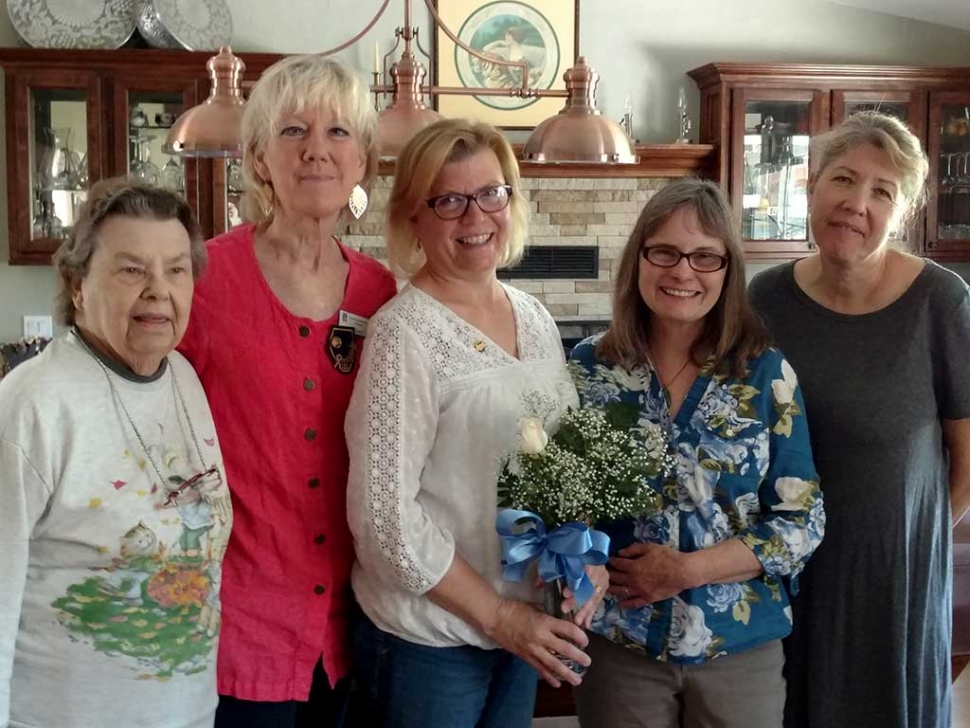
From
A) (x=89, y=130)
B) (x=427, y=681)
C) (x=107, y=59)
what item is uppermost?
(x=107, y=59)

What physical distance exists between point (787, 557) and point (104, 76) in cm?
419

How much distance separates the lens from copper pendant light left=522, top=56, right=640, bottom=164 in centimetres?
225

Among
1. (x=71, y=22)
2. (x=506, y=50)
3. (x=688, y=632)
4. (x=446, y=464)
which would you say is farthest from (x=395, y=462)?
(x=506, y=50)

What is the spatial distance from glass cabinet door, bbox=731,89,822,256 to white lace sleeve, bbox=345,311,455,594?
13.3 ft

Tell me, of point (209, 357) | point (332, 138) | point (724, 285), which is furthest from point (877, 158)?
point (209, 357)

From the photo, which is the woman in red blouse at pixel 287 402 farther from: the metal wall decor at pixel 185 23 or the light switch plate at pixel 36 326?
the light switch plate at pixel 36 326

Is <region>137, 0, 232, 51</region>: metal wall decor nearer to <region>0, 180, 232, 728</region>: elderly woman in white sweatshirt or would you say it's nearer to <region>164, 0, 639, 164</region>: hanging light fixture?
<region>164, 0, 639, 164</region>: hanging light fixture

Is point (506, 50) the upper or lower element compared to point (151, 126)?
upper

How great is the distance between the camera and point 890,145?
6.23 feet

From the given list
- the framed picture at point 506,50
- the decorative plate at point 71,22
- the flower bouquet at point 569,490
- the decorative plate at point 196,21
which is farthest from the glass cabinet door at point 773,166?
the flower bouquet at point 569,490

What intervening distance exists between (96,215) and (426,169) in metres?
0.52

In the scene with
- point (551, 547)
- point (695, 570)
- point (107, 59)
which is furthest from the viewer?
point (107, 59)

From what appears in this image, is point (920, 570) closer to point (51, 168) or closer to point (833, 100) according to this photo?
point (833, 100)

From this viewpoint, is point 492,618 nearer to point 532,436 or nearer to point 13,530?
point 532,436
